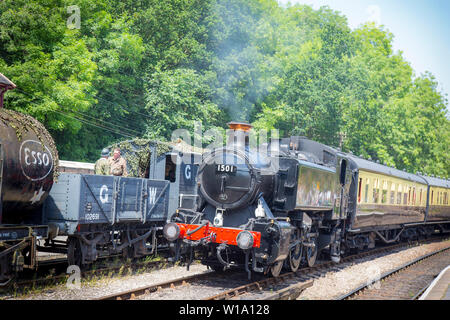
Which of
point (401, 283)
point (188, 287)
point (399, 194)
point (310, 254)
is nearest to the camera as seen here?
point (188, 287)

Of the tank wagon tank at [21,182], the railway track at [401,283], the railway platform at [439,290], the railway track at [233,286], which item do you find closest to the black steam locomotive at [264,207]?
the railway track at [233,286]

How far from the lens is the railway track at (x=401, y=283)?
32.4ft

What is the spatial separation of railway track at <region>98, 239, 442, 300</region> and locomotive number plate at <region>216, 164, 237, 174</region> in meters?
2.32

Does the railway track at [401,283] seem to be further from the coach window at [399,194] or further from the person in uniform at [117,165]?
the person in uniform at [117,165]

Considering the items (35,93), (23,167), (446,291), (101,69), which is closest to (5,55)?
(35,93)

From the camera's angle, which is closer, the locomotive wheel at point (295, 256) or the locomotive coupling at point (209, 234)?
the locomotive coupling at point (209, 234)

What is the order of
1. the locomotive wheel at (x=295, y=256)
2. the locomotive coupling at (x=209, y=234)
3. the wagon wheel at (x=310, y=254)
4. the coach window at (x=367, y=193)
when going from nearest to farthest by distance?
the locomotive coupling at (x=209, y=234) < the locomotive wheel at (x=295, y=256) < the wagon wheel at (x=310, y=254) < the coach window at (x=367, y=193)

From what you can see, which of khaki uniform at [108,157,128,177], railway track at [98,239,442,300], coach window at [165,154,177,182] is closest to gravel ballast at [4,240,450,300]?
railway track at [98,239,442,300]

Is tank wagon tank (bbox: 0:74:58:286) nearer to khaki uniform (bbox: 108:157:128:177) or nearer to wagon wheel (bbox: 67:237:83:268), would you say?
wagon wheel (bbox: 67:237:83:268)

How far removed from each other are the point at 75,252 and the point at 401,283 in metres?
7.75

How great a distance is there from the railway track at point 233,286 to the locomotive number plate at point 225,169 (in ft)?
7.62

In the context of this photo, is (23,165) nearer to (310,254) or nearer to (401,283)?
(310,254)

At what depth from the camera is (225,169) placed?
988 cm

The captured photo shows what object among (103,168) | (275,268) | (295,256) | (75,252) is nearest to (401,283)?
(295,256)
